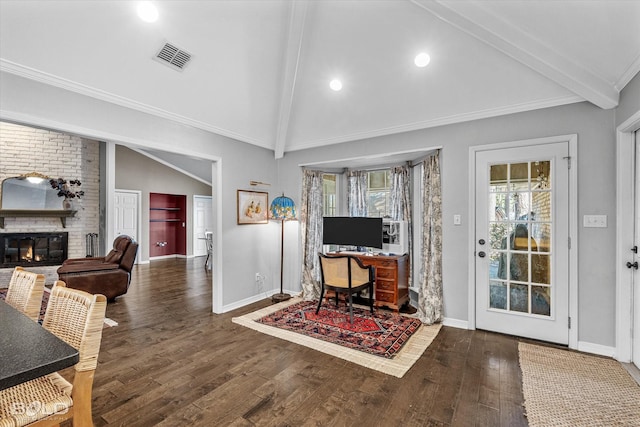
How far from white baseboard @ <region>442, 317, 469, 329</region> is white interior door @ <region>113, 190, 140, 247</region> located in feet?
27.1

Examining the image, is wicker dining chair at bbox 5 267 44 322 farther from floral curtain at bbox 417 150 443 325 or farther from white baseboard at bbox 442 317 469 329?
white baseboard at bbox 442 317 469 329

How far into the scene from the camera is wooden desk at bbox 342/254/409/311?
4.10 meters

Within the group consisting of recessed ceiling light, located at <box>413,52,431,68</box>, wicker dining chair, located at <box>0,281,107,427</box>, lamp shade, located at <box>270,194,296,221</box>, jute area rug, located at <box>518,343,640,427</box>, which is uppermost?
recessed ceiling light, located at <box>413,52,431,68</box>

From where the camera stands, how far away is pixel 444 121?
360 cm

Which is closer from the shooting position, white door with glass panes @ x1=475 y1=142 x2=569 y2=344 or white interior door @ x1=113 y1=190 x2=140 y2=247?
white door with glass panes @ x1=475 y1=142 x2=569 y2=344

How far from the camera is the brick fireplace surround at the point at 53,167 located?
606cm

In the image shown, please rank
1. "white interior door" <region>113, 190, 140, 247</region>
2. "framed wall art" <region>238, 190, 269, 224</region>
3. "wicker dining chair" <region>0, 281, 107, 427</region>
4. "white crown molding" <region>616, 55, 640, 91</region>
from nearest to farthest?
"wicker dining chair" <region>0, 281, 107, 427</region> < "white crown molding" <region>616, 55, 640, 91</region> < "framed wall art" <region>238, 190, 269, 224</region> < "white interior door" <region>113, 190, 140, 247</region>

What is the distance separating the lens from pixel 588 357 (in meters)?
2.82

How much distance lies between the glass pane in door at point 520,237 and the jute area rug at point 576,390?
0.55m

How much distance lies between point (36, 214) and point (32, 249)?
76cm

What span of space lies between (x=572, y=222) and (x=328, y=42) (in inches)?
120

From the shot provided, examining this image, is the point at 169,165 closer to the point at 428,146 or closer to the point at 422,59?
the point at 428,146

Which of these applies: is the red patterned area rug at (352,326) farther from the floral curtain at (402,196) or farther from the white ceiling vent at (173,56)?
the white ceiling vent at (173,56)

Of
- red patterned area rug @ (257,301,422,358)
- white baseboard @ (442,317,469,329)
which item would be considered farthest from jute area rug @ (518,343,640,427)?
red patterned area rug @ (257,301,422,358)
